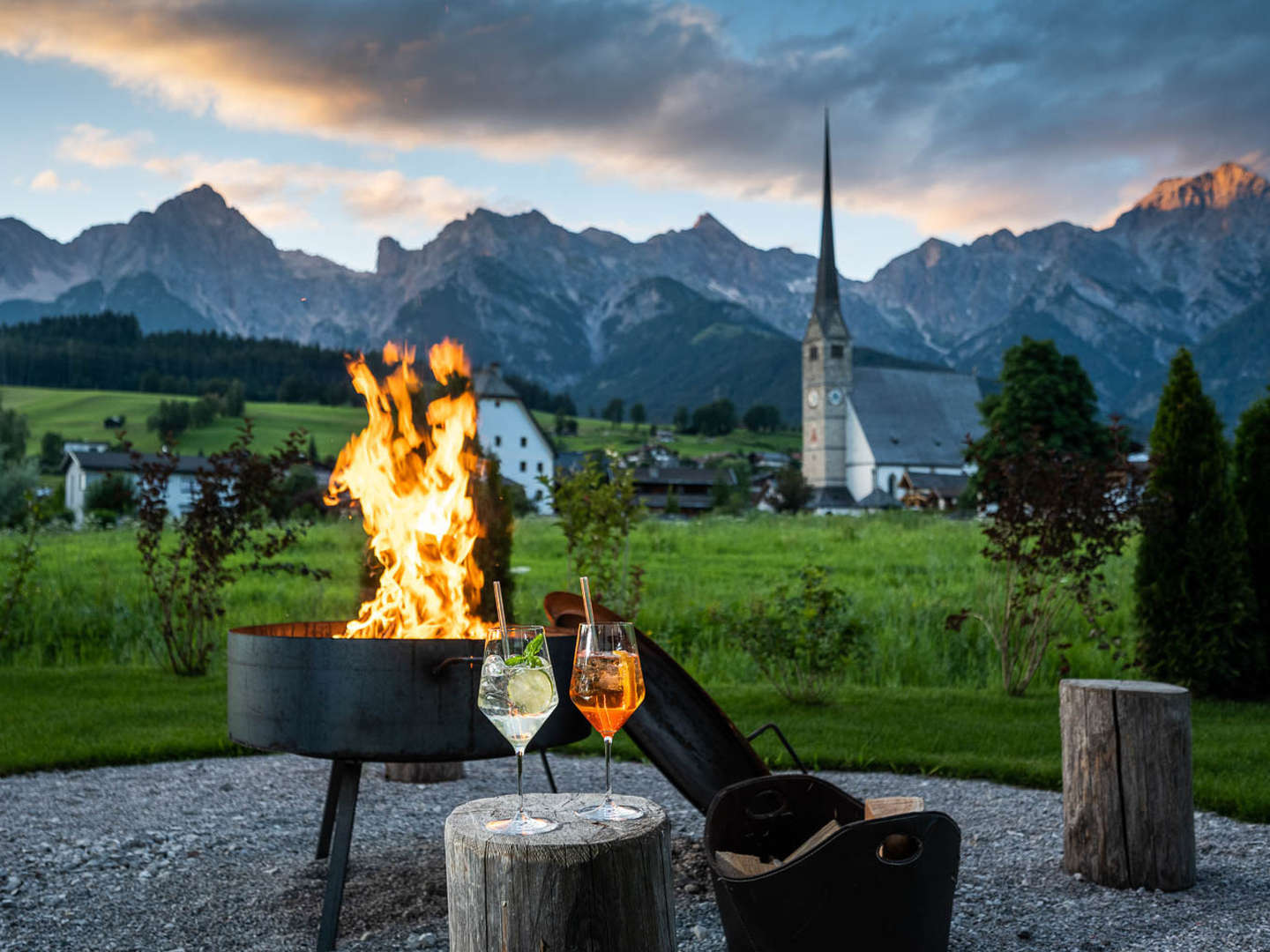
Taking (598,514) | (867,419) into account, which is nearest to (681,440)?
(867,419)

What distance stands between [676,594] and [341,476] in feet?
30.7

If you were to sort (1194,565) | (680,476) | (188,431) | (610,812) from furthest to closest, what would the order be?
(680,476), (188,431), (1194,565), (610,812)

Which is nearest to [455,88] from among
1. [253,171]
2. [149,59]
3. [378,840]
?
[253,171]

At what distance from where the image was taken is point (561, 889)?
7.36 feet

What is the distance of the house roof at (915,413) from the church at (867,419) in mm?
72

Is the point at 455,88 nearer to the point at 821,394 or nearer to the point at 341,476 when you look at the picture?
the point at 341,476

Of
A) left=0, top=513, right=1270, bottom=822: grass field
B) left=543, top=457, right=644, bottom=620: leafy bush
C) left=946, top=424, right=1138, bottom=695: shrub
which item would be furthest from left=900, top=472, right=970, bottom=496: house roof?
left=946, top=424, right=1138, bottom=695: shrub

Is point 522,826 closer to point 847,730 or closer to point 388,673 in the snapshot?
point 388,673

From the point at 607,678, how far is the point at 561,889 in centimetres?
49

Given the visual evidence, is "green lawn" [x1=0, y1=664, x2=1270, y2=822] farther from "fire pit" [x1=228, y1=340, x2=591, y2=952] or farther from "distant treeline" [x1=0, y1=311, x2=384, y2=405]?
"distant treeline" [x1=0, y1=311, x2=384, y2=405]

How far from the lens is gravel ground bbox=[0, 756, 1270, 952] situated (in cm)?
360

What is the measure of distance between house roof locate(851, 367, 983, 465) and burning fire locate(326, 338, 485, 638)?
76.8 m

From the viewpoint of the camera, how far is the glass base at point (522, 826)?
7.69 feet

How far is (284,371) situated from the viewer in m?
84.5
